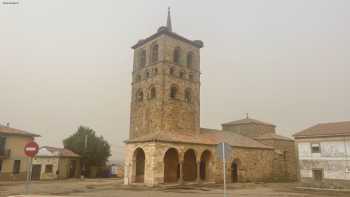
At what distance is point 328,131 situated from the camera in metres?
24.9

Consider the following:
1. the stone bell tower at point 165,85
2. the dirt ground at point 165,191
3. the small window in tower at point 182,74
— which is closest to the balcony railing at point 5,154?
the dirt ground at point 165,191

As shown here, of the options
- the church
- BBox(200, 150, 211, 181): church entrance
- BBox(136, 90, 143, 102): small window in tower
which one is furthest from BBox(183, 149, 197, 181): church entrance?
BBox(136, 90, 143, 102): small window in tower

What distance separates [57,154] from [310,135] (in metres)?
30.4

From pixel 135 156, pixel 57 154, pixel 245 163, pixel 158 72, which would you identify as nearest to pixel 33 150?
pixel 135 156

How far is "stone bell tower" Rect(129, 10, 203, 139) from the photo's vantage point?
29188 mm

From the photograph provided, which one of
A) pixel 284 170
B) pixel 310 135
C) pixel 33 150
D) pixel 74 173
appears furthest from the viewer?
pixel 74 173

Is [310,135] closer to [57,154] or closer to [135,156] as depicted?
[135,156]

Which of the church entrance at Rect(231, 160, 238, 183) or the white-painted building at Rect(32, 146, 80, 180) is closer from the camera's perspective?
the church entrance at Rect(231, 160, 238, 183)

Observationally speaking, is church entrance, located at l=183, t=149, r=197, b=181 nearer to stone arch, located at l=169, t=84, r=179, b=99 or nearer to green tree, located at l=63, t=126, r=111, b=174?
stone arch, located at l=169, t=84, r=179, b=99

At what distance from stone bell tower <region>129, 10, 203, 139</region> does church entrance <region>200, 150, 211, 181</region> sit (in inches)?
124

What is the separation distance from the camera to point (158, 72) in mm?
29984

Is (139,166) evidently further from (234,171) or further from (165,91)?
(234,171)

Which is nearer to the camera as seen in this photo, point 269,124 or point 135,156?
point 135,156

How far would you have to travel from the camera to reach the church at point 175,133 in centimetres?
2578
